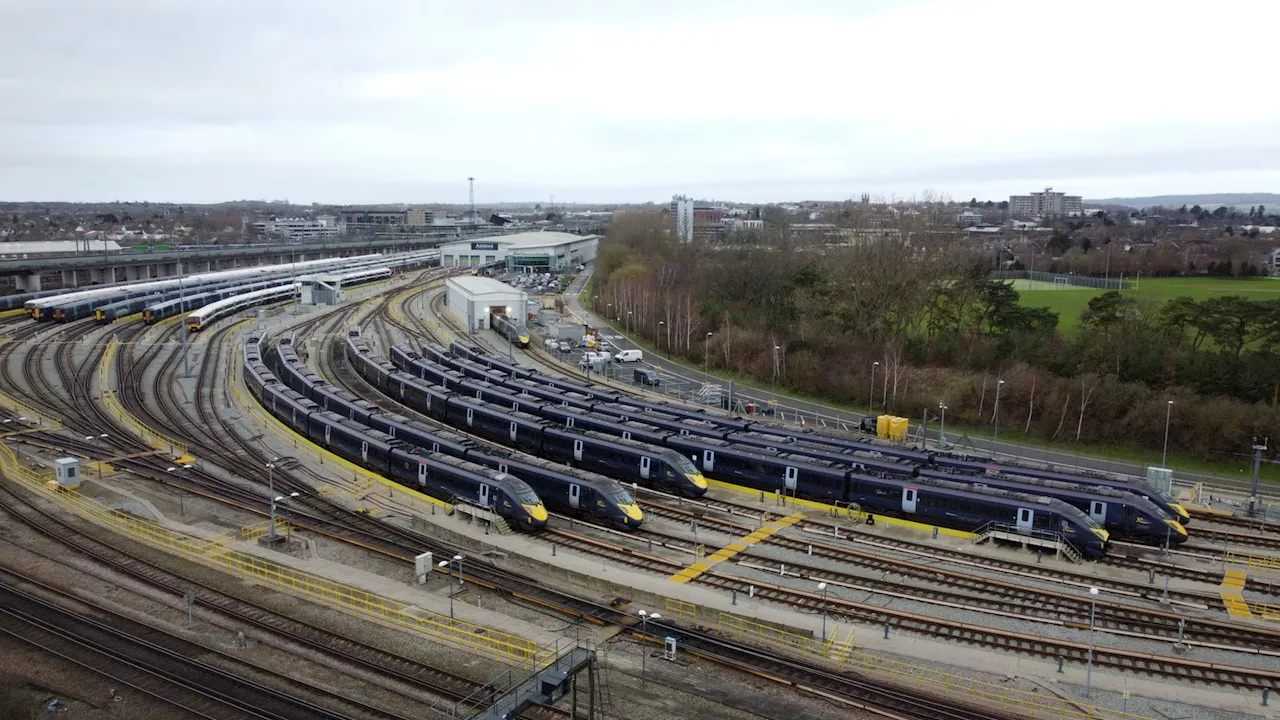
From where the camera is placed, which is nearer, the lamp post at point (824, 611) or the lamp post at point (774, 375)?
the lamp post at point (824, 611)

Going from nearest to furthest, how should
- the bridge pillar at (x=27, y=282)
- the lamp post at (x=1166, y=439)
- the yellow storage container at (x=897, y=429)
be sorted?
the lamp post at (x=1166, y=439), the yellow storage container at (x=897, y=429), the bridge pillar at (x=27, y=282)

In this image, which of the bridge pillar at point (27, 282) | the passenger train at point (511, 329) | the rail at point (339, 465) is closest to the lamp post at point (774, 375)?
the passenger train at point (511, 329)

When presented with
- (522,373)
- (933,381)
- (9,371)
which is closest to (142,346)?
(9,371)

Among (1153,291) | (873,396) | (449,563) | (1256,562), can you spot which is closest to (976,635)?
(1256,562)

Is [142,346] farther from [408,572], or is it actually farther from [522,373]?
[408,572]

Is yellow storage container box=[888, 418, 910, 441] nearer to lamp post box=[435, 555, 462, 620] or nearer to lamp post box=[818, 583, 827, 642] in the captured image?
lamp post box=[818, 583, 827, 642]

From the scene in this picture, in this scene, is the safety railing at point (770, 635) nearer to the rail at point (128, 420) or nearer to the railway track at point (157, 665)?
the railway track at point (157, 665)
